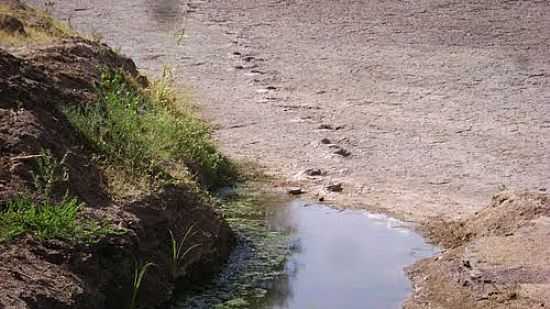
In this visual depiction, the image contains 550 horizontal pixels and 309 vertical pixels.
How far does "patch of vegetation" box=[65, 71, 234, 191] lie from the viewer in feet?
25.3

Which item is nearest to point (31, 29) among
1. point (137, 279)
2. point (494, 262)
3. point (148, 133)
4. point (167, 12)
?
point (148, 133)

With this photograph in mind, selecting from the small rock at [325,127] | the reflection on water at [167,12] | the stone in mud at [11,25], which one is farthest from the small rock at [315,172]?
the reflection on water at [167,12]

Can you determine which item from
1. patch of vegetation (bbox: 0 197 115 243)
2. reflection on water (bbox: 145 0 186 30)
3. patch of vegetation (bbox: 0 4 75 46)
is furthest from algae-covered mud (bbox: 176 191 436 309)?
reflection on water (bbox: 145 0 186 30)

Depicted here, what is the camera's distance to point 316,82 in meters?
13.0

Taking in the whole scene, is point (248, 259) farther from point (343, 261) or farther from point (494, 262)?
point (494, 262)

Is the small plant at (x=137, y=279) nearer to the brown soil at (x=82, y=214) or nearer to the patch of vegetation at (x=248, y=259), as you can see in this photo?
the brown soil at (x=82, y=214)

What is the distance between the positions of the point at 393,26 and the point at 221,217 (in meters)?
7.96

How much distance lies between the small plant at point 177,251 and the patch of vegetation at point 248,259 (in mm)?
214

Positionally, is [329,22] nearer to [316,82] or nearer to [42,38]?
[316,82]

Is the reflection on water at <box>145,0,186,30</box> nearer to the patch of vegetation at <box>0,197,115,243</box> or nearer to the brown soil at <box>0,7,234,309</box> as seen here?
the brown soil at <box>0,7,234,309</box>

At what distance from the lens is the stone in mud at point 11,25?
33.1 ft

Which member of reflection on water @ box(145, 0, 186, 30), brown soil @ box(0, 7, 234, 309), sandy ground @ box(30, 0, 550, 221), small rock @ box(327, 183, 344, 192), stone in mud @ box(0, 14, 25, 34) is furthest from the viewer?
reflection on water @ box(145, 0, 186, 30)

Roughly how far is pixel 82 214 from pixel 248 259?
66.1 inches

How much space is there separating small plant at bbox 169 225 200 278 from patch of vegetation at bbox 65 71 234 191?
58cm
